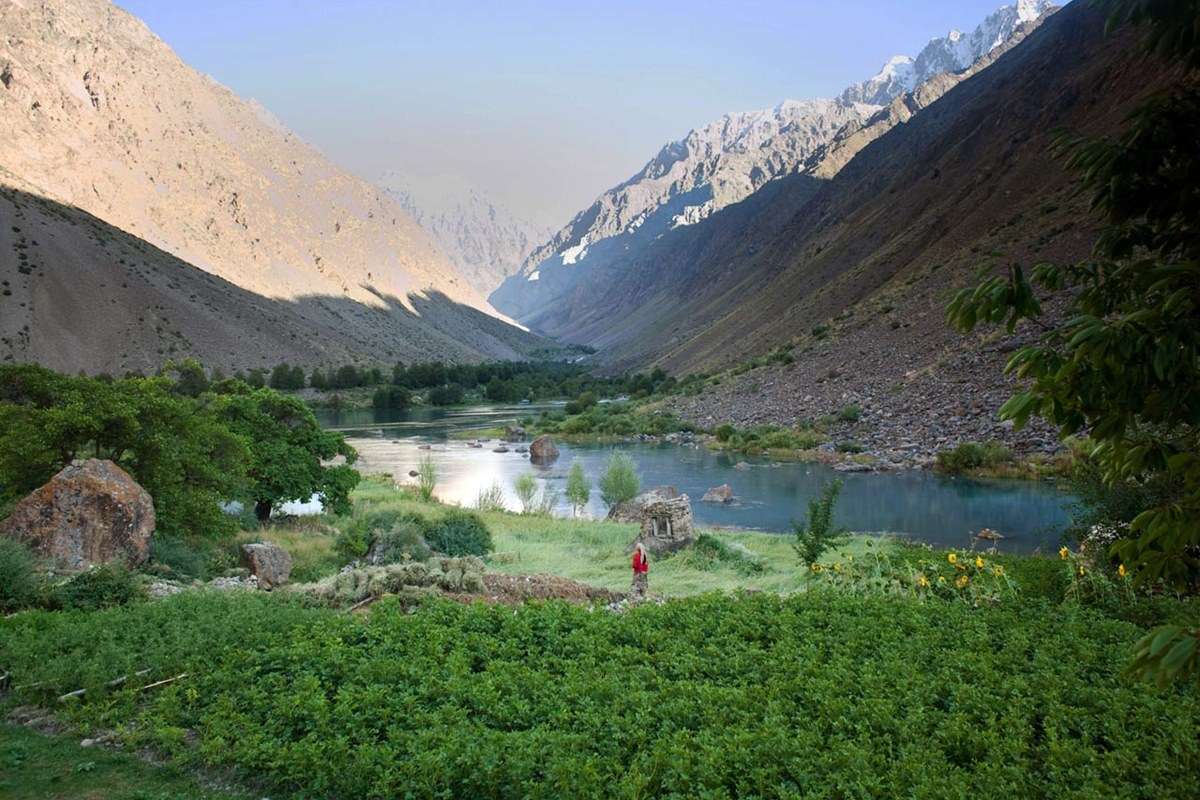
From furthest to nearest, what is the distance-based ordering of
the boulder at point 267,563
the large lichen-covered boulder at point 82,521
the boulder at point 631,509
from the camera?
the boulder at point 631,509 → the boulder at point 267,563 → the large lichen-covered boulder at point 82,521

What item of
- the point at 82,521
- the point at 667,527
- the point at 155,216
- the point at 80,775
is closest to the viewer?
the point at 80,775

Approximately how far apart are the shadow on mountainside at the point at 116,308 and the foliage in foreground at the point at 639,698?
237 feet

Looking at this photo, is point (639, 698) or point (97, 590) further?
point (97, 590)

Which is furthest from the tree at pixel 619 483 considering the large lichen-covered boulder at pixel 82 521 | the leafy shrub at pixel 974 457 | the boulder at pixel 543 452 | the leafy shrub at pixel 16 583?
the leafy shrub at pixel 16 583

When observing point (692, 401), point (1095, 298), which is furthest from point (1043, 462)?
point (1095, 298)

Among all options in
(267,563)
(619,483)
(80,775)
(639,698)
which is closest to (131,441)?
(267,563)

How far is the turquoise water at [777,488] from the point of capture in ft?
95.8

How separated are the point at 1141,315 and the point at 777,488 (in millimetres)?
36036

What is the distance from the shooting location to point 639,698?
783cm

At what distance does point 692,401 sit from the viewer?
68375 mm

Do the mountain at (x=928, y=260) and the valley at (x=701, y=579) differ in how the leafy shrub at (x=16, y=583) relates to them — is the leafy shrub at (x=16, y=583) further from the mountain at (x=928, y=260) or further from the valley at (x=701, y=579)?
the mountain at (x=928, y=260)

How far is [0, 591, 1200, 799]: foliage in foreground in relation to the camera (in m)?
6.40

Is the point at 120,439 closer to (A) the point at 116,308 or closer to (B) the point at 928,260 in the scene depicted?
(B) the point at 928,260

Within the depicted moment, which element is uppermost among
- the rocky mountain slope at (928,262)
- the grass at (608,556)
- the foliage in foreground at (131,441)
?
the rocky mountain slope at (928,262)
